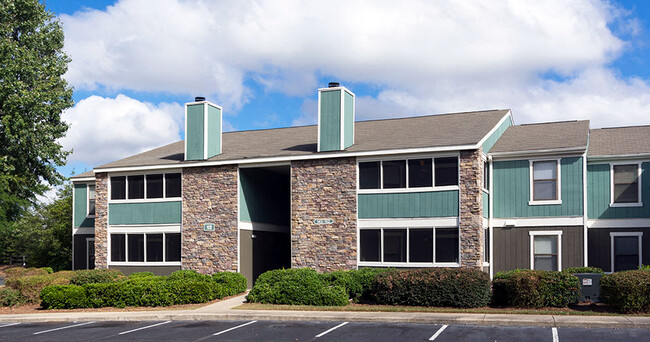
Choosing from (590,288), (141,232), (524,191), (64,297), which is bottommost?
(64,297)

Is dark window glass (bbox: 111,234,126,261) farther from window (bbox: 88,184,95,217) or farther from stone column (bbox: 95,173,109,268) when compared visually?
window (bbox: 88,184,95,217)

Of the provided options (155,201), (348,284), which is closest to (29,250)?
(155,201)

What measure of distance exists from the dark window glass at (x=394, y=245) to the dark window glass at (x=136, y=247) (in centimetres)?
1139

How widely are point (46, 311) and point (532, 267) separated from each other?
58.2ft

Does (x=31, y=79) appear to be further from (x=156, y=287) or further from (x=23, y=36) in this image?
(x=156, y=287)

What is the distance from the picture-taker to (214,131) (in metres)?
29.2

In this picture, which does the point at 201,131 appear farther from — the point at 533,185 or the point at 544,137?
the point at 544,137

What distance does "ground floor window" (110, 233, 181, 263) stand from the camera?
28.3 m

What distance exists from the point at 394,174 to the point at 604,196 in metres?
8.16

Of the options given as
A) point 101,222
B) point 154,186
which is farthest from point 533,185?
point 101,222

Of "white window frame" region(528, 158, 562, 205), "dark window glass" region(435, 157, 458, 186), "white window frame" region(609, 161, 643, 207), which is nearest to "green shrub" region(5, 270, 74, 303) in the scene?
"dark window glass" region(435, 157, 458, 186)

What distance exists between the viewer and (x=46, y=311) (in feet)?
72.8

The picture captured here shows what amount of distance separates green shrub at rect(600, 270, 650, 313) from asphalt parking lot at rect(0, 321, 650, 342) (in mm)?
2614

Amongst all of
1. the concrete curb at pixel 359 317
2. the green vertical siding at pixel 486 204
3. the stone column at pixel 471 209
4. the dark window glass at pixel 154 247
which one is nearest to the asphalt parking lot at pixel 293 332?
the concrete curb at pixel 359 317
